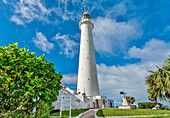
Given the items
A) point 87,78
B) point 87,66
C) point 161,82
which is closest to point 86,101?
point 87,78

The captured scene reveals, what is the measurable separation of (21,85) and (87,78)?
101 ft

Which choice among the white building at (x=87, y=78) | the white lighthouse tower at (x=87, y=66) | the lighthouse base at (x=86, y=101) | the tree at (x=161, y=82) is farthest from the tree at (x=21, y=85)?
the white lighthouse tower at (x=87, y=66)

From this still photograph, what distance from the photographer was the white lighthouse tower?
3378 cm

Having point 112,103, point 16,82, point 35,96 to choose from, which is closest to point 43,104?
point 35,96

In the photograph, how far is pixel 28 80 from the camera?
12.6ft

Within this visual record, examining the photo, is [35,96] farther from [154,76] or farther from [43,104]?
[154,76]

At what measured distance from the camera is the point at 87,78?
34281mm

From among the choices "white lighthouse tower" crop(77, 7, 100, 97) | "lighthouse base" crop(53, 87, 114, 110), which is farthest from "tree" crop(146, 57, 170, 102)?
"white lighthouse tower" crop(77, 7, 100, 97)

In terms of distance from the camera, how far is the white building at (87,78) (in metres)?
31.1

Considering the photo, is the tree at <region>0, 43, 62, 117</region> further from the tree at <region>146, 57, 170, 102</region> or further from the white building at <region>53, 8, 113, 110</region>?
the white building at <region>53, 8, 113, 110</region>

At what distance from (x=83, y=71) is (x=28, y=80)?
31.4 m

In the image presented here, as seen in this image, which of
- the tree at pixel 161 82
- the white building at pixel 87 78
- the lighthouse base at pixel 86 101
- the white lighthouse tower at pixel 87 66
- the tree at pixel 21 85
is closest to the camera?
the tree at pixel 21 85

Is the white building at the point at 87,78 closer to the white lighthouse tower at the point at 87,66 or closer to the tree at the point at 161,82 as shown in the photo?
the white lighthouse tower at the point at 87,66

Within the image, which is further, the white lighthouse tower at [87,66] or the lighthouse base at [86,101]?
the white lighthouse tower at [87,66]
